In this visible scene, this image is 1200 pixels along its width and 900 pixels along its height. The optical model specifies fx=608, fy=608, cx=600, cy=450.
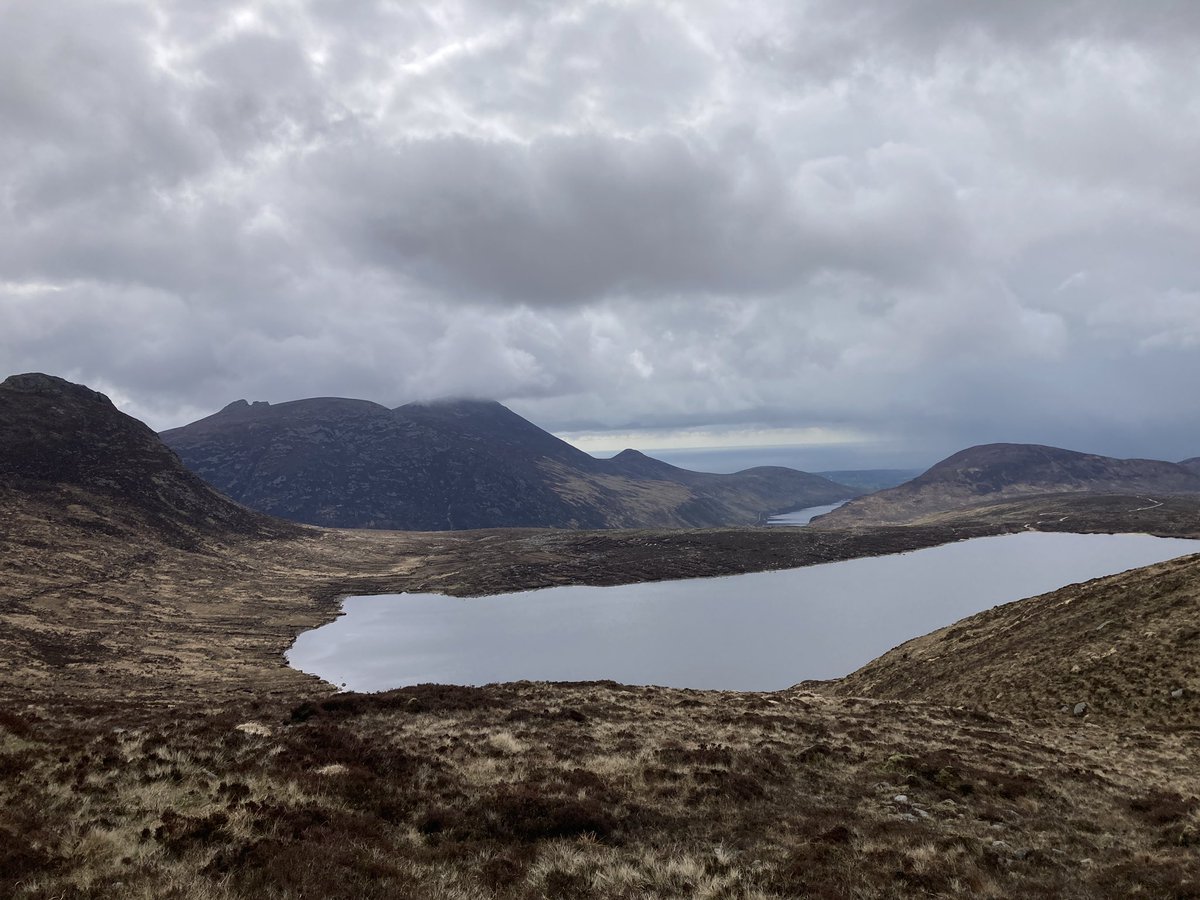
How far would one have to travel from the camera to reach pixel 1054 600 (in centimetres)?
4609

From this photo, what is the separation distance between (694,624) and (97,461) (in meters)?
155

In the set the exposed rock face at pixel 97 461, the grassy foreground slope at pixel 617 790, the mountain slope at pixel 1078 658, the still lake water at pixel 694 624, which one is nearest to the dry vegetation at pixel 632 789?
the grassy foreground slope at pixel 617 790

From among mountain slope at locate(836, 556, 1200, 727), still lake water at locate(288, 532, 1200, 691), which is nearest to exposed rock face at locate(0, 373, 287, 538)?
still lake water at locate(288, 532, 1200, 691)

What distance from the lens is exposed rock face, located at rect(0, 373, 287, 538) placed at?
13900 cm

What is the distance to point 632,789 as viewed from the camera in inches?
760

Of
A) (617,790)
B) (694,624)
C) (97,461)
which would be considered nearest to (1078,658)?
(617,790)

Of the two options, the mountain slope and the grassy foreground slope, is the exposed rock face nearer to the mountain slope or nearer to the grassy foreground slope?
A: the grassy foreground slope

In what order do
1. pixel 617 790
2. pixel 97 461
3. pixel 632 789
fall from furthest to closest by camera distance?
pixel 97 461 < pixel 632 789 < pixel 617 790

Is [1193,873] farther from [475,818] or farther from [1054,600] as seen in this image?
[1054,600]

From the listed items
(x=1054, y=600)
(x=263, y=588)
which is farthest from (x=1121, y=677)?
(x=263, y=588)

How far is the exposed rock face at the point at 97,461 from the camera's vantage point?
139000mm

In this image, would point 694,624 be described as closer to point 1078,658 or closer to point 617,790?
point 1078,658

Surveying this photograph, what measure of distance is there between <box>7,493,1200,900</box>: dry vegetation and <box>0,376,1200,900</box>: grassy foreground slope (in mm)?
93

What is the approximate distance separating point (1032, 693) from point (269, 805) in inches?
1512
